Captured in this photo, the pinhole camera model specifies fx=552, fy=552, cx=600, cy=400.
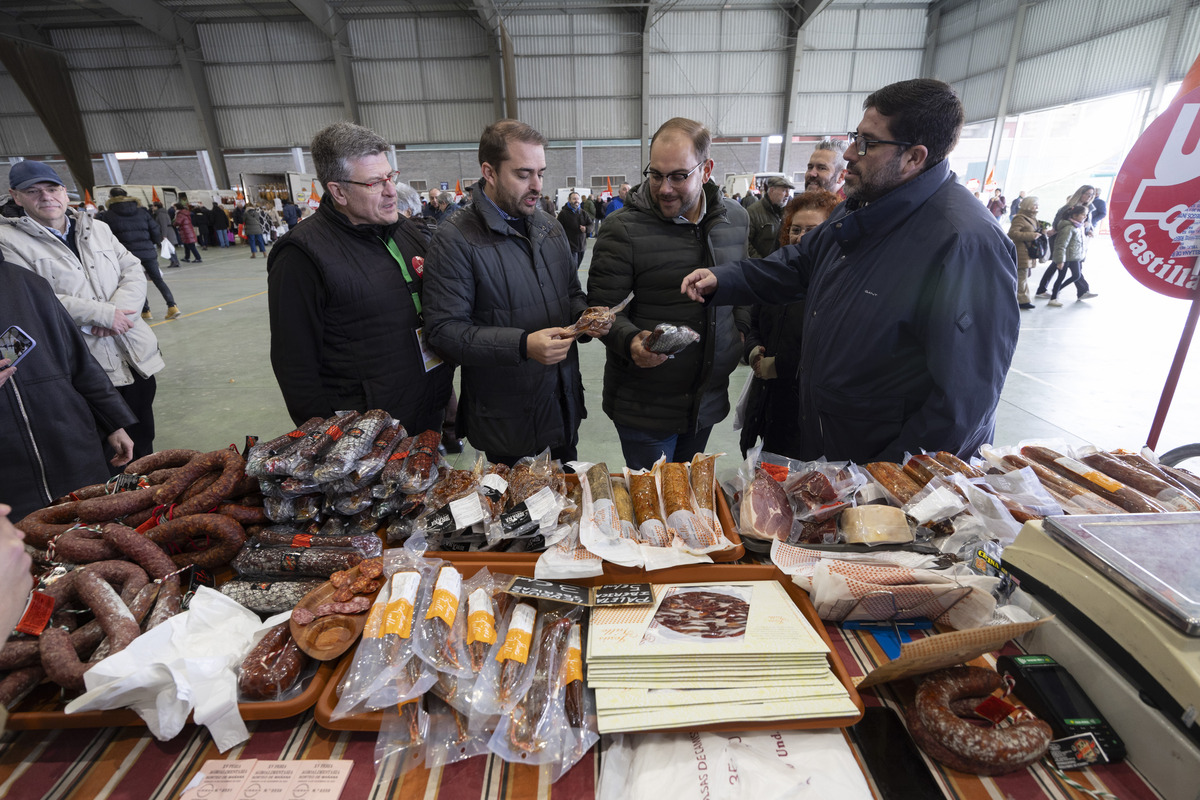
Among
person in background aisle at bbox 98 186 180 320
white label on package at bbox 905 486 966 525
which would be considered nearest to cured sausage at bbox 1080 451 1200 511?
white label on package at bbox 905 486 966 525

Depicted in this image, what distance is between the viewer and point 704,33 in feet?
65.3

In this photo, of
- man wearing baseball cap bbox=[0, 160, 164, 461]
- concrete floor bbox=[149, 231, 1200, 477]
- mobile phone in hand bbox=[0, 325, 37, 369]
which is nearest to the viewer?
mobile phone in hand bbox=[0, 325, 37, 369]

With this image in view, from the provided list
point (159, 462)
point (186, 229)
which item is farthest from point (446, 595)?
point (186, 229)

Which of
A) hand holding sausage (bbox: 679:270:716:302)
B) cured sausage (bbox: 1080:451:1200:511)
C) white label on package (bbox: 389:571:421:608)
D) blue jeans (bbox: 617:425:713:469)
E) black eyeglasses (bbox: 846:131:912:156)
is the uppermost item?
black eyeglasses (bbox: 846:131:912:156)

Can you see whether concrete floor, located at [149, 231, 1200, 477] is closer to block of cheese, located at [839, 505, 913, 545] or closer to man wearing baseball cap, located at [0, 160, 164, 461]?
block of cheese, located at [839, 505, 913, 545]

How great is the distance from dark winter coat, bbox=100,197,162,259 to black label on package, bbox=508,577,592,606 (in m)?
8.14

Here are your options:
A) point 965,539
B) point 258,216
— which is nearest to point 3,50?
point 258,216

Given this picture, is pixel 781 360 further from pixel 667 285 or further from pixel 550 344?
pixel 550 344

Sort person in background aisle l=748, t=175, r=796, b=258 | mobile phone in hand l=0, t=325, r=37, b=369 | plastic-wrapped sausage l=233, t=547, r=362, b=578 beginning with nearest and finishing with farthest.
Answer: plastic-wrapped sausage l=233, t=547, r=362, b=578 < mobile phone in hand l=0, t=325, r=37, b=369 < person in background aisle l=748, t=175, r=796, b=258

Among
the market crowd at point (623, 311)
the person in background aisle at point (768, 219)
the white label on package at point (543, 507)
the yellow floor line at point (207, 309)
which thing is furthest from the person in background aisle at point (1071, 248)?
the yellow floor line at point (207, 309)

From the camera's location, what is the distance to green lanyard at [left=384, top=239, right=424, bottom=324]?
2.27m

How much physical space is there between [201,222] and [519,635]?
22.9m

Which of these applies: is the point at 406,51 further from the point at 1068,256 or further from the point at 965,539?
the point at 965,539

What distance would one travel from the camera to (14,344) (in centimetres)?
183
